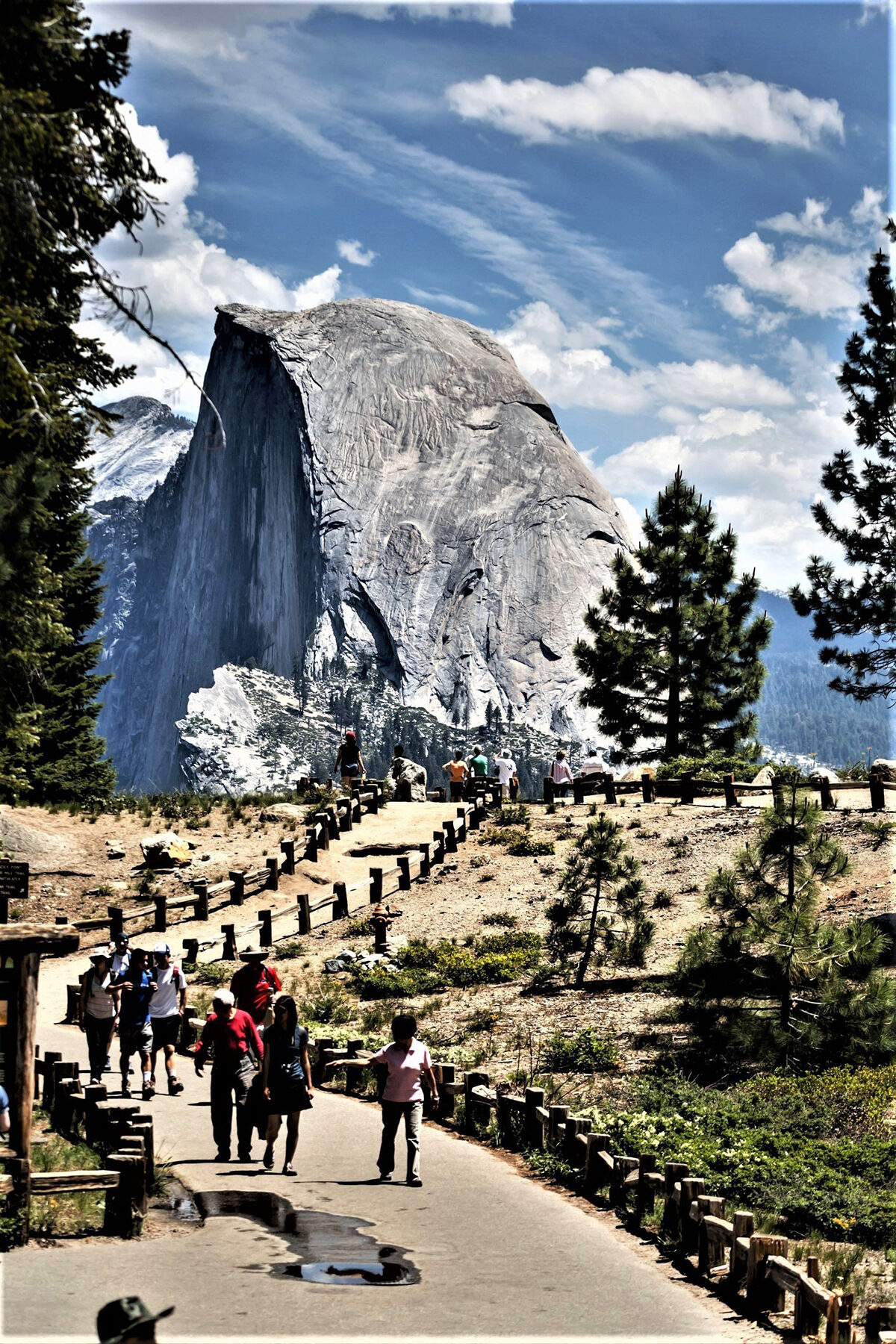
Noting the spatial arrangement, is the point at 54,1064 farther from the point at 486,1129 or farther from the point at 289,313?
the point at 289,313

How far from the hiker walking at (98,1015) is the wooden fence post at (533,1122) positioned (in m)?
4.85

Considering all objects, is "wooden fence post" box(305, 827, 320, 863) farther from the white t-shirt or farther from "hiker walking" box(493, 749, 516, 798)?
the white t-shirt

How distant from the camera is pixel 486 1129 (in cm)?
1336

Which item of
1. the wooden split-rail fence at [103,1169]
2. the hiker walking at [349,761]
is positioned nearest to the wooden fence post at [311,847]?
the hiker walking at [349,761]

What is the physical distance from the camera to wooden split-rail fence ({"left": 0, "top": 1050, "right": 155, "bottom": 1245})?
905 centimetres

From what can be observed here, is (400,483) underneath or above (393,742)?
above

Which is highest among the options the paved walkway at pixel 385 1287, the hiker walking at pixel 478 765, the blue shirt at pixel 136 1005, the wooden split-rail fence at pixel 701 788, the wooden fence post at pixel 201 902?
the hiker walking at pixel 478 765

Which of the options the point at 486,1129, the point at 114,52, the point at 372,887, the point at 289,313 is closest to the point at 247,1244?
the point at 486,1129

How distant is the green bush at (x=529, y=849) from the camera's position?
28.6 m

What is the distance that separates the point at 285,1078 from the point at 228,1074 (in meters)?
0.67

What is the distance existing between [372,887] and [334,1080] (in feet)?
31.9

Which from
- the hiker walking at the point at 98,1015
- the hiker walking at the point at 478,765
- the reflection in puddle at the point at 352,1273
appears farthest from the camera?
the hiker walking at the point at 478,765

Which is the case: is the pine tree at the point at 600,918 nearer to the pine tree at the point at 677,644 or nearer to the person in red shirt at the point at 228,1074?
the person in red shirt at the point at 228,1074

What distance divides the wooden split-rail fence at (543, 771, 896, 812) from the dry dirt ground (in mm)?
414
